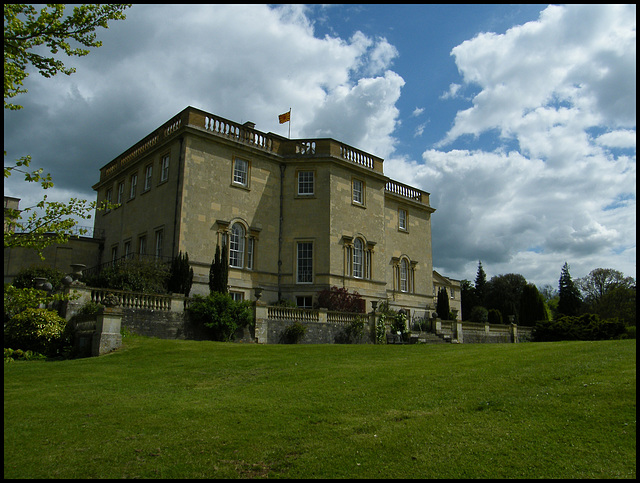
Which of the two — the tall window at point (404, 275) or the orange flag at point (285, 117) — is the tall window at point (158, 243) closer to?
the orange flag at point (285, 117)

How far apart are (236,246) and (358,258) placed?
8455 millimetres

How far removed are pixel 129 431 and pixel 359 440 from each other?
11.4 feet

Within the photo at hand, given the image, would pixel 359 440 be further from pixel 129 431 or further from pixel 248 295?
pixel 248 295

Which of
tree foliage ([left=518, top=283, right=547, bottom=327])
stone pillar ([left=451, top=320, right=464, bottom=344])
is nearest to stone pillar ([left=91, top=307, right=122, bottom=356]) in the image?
stone pillar ([left=451, top=320, right=464, bottom=344])

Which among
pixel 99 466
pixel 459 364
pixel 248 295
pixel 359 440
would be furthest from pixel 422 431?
pixel 248 295

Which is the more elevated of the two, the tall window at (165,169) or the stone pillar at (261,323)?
the tall window at (165,169)

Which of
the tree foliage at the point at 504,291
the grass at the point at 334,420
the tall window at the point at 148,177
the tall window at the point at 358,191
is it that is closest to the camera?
the grass at the point at 334,420

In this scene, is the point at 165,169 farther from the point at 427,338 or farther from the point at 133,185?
the point at 427,338

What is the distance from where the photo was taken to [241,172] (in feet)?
103

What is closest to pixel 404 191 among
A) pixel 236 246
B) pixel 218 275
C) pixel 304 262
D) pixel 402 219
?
pixel 402 219

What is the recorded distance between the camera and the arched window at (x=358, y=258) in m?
33.9

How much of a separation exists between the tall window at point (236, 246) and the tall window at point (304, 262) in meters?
3.77

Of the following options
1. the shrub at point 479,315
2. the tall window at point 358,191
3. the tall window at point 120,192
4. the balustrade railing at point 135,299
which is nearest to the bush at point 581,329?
the tall window at point 358,191

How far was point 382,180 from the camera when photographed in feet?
122
